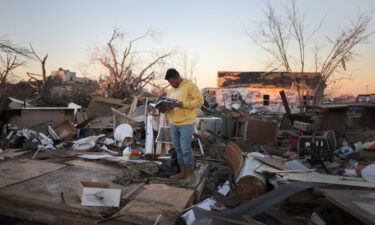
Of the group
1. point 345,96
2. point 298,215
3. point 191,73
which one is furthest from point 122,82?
point 345,96

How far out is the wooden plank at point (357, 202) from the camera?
2.34 metres

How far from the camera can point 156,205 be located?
3186mm

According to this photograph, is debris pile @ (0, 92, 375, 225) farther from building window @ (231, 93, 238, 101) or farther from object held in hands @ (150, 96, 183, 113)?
building window @ (231, 93, 238, 101)

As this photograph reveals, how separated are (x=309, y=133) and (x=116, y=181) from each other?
5.37m

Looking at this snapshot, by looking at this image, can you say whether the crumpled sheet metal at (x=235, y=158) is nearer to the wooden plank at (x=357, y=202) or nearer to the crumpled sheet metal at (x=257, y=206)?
the crumpled sheet metal at (x=257, y=206)

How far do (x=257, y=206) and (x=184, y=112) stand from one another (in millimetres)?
1685

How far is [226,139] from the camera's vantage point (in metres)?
10.1

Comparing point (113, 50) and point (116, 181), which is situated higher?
point (113, 50)

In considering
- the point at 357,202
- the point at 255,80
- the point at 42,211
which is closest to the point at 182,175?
the point at 42,211

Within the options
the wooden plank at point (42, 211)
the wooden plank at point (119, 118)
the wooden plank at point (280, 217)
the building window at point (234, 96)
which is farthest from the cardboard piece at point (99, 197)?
the building window at point (234, 96)

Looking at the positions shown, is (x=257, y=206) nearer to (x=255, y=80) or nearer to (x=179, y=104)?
(x=179, y=104)

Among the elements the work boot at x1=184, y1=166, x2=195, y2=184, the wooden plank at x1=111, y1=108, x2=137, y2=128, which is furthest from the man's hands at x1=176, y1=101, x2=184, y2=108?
the wooden plank at x1=111, y1=108, x2=137, y2=128

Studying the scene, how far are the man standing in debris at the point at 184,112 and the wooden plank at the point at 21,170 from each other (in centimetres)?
245

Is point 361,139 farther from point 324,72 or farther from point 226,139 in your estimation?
point 324,72
